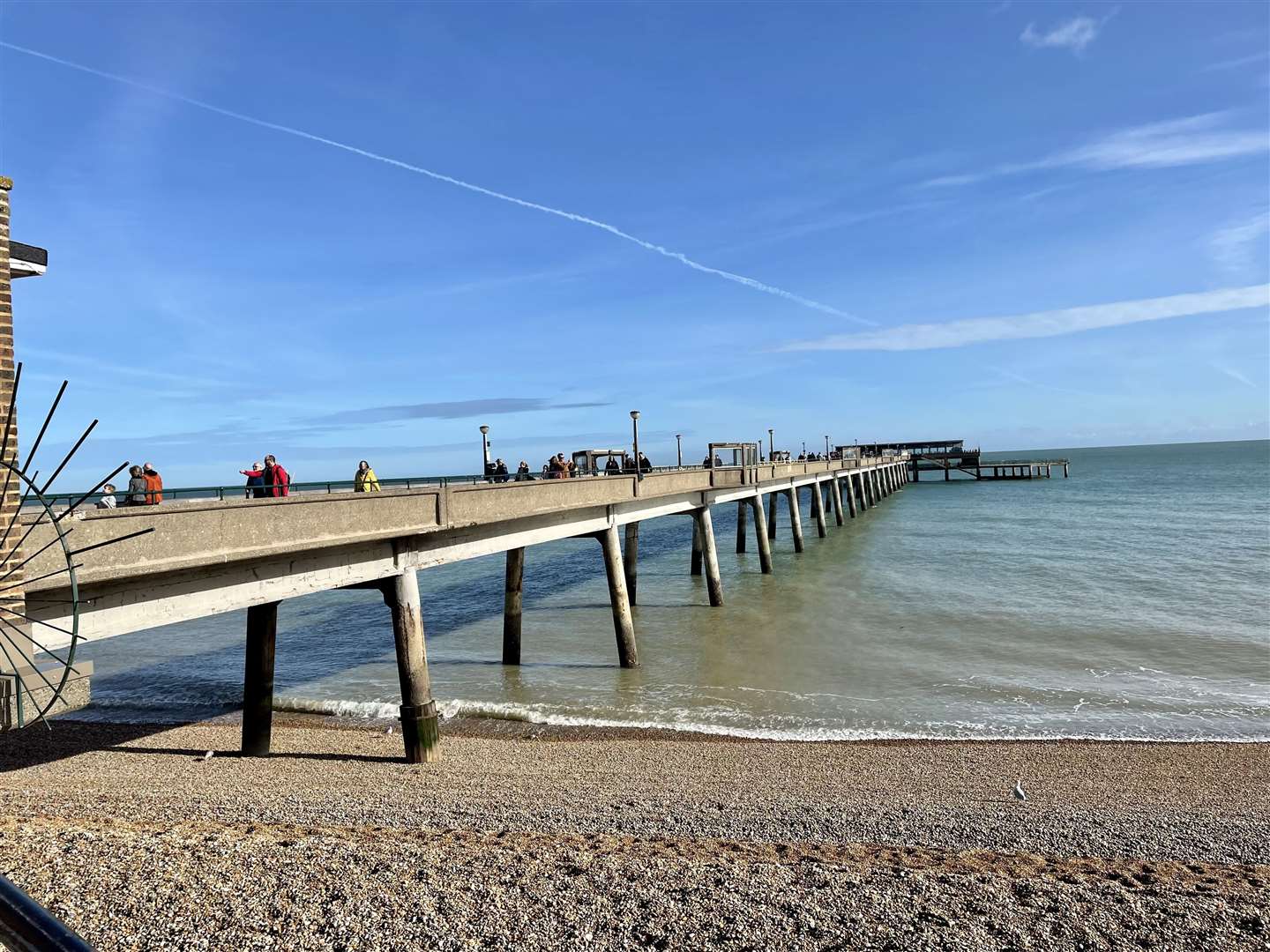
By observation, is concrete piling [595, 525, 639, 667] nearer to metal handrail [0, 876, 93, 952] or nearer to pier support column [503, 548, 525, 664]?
pier support column [503, 548, 525, 664]

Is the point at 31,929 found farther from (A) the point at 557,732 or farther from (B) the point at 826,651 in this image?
(B) the point at 826,651

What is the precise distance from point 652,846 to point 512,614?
37.7ft

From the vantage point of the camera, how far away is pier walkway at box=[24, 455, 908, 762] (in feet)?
23.7

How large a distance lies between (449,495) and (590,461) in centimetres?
1320

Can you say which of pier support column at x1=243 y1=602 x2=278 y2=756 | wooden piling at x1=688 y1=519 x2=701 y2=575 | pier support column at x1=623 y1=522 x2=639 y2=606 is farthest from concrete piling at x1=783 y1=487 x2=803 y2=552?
pier support column at x1=243 y1=602 x2=278 y2=756

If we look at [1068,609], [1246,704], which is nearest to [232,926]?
[1246,704]

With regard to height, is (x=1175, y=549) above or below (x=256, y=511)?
below

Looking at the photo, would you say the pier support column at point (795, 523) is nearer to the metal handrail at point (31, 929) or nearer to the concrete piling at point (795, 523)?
the concrete piling at point (795, 523)

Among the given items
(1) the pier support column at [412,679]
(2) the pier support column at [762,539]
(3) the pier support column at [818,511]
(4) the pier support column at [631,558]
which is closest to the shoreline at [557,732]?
(1) the pier support column at [412,679]

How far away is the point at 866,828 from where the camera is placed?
8.05m

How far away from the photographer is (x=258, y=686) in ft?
38.8

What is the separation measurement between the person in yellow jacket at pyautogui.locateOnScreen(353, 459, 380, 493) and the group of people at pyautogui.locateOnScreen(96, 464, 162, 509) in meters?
2.54

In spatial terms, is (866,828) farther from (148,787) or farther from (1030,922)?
(148,787)

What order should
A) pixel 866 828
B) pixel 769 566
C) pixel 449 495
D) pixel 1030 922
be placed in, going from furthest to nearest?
pixel 769 566 < pixel 449 495 < pixel 866 828 < pixel 1030 922
